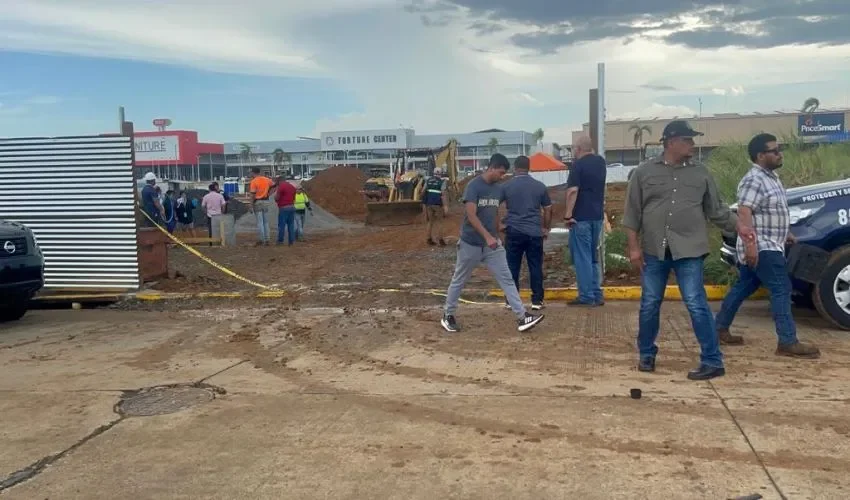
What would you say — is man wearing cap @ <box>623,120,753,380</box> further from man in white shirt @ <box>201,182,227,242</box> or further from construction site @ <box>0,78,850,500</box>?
man in white shirt @ <box>201,182,227,242</box>

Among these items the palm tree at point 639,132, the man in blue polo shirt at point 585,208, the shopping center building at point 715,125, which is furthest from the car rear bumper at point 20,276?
Answer: the palm tree at point 639,132

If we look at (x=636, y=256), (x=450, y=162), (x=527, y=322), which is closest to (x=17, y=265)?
(x=527, y=322)

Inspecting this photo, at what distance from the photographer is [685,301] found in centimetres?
619

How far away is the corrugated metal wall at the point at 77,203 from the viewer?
11070 mm

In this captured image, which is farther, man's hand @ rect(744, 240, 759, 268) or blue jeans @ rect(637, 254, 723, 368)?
man's hand @ rect(744, 240, 759, 268)

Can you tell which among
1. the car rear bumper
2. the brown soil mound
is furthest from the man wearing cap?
the brown soil mound

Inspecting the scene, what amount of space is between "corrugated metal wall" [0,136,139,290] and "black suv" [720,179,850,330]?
7.78 metres

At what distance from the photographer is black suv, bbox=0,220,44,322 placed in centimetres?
900

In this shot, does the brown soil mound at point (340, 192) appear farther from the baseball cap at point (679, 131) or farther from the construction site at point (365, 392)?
the baseball cap at point (679, 131)

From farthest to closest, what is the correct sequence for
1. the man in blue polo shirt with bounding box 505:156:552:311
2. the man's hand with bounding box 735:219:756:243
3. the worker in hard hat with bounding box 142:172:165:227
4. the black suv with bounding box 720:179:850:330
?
1. the worker in hard hat with bounding box 142:172:165:227
2. the man in blue polo shirt with bounding box 505:156:552:311
3. the black suv with bounding box 720:179:850:330
4. the man's hand with bounding box 735:219:756:243

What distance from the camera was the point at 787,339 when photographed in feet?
21.7

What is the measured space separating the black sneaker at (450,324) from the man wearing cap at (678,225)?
7.62 feet

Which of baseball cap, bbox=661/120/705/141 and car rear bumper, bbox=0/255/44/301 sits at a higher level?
baseball cap, bbox=661/120/705/141

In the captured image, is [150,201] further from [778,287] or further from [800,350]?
[800,350]
